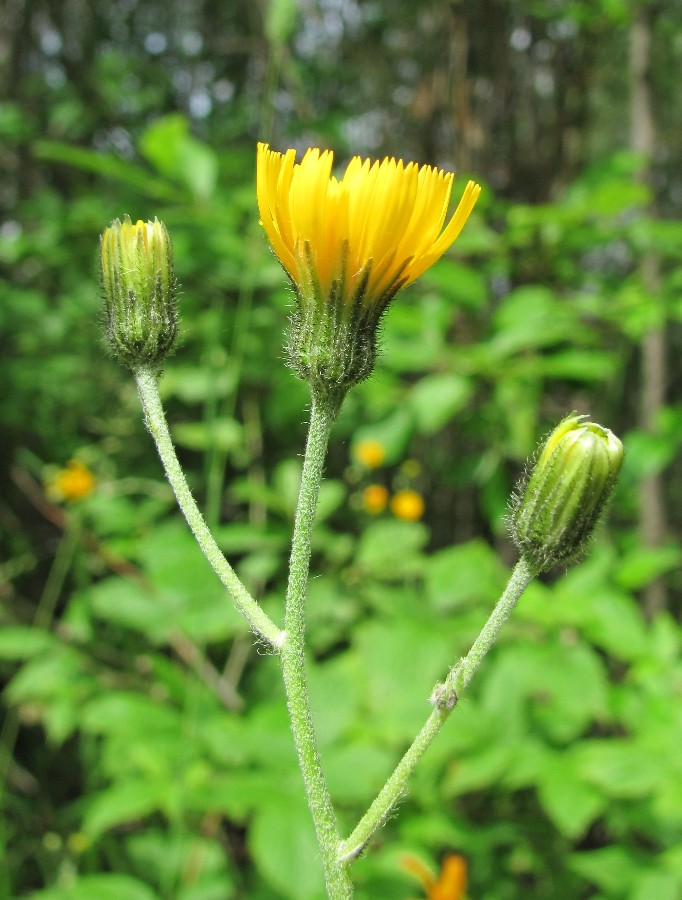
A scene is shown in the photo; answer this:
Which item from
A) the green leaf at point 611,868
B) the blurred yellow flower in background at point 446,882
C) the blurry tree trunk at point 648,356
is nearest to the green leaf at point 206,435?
the blurred yellow flower in background at point 446,882

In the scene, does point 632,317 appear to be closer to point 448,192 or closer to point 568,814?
point 568,814

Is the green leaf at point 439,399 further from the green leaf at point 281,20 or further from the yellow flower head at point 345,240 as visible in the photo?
the yellow flower head at point 345,240

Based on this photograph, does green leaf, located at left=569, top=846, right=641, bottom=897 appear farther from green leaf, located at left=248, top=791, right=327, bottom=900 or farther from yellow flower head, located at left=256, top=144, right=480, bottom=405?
yellow flower head, located at left=256, top=144, right=480, bottom=405

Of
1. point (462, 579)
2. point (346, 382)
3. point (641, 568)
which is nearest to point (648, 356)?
point (641, 568)

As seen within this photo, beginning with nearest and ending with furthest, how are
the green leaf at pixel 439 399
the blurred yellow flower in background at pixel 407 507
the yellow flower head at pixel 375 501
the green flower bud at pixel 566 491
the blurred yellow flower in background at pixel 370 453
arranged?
the green flower bud at pixel 566 491 → the green leaf at pixel 439 399 → the blurred yellow flower in background at pixel 370 453 → the blurred yellow flower in background at pixel 407 507 → the yellow flower head at pixel 375 501

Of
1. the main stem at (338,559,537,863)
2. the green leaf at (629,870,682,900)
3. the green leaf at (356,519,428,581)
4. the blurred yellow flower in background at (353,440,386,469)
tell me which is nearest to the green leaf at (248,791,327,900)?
the green leaf at (629,870,682,900)
